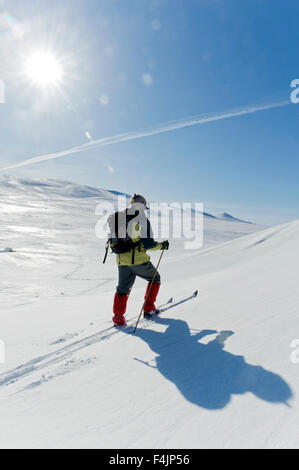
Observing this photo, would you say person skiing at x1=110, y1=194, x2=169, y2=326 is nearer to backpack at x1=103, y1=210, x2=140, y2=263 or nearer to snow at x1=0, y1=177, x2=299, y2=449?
backpack at x1=103, y1=210, x2=140, y2=263

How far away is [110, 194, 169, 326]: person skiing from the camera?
152 inches

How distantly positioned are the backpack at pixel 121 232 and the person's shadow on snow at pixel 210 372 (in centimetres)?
130

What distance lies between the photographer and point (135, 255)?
3.96m

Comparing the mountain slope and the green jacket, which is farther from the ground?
the green jacket

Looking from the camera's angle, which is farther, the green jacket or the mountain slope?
the green jacket

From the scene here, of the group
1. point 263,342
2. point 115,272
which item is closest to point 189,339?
point 263,342

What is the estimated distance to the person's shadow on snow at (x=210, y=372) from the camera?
2.00 metres

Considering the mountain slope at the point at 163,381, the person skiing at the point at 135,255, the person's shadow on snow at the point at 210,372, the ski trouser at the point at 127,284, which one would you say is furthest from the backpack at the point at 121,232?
the person's shadow on snow at the point at 210,372

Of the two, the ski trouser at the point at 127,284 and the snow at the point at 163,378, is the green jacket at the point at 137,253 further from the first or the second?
the snow at the point at 163,378

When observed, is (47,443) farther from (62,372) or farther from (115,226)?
(115,226)

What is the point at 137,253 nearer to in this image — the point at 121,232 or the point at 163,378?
the point at 121,232

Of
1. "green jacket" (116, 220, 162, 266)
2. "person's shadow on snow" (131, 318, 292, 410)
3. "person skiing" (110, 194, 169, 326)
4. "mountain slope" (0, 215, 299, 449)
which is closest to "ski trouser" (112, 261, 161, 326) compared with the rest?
"person skiing" (110, 194, 169, 326)

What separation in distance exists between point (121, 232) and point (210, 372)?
217cm
